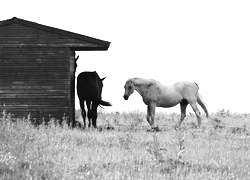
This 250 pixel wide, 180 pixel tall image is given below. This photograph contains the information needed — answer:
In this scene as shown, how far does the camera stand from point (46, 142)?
13.2m

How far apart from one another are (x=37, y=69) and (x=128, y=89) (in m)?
3.68

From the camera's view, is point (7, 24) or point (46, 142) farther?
point (7, 24)

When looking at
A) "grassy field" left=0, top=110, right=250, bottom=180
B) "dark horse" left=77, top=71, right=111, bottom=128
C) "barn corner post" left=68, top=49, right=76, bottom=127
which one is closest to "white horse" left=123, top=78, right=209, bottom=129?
"dark horse" left=77, top=71, right=111, bottom=128

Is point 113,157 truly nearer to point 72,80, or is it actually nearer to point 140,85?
point 140,85

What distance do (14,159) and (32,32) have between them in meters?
9.48

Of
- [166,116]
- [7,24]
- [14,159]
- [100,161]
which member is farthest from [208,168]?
[166,116]

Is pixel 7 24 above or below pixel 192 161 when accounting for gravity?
above

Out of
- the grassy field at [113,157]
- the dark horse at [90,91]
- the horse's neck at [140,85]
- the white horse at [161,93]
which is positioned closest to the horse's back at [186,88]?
the white horse at [161,93]

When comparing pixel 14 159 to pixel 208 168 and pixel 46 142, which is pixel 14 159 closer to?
pixel 46 142

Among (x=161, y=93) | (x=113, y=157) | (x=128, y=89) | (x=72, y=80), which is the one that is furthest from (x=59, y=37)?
(x=113, y=157)

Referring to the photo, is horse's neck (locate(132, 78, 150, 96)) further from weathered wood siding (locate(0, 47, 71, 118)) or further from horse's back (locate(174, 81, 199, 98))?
weathered wood siding (locate(0, 47, 71, 118))

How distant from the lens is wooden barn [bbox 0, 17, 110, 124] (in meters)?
18.8

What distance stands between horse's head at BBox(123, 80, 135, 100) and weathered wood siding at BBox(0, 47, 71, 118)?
95.5 inches

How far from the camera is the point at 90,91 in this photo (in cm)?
1961
